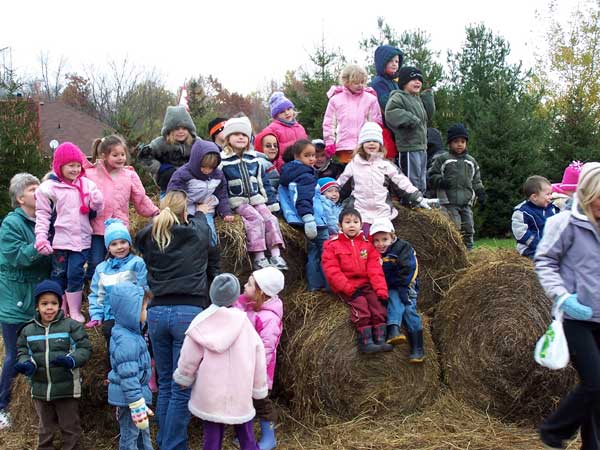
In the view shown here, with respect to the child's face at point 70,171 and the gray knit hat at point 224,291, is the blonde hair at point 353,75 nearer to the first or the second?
the child's face at point 70,171

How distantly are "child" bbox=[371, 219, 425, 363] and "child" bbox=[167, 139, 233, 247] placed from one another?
1481 millimetres

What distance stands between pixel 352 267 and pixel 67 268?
99.5 inches

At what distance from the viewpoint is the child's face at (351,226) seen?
244 inches

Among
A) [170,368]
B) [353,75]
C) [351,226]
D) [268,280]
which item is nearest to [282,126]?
[353,75]

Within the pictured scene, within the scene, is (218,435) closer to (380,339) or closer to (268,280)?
(268,280)

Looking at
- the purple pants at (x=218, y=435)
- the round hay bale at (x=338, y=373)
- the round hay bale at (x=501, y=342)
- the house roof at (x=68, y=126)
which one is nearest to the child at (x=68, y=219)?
the purple pants at (x=218, y=435)

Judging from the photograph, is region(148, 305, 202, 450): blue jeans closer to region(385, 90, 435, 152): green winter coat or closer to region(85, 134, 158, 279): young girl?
region(85, 134, 158, 279): young girl

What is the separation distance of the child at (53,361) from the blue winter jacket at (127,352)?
0.30m

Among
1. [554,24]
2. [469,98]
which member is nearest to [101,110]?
[554,24]

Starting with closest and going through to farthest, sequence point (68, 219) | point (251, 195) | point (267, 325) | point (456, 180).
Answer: point (267, 325)
point (68, 219)
point (251, 195)
point (456, 180)

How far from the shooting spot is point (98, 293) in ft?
17.7

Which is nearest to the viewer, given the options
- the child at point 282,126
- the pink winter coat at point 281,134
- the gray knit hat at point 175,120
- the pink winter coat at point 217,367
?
the pink winter coat at point 217,367

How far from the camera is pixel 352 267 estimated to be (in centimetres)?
605

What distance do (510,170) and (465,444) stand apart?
1158 centimetres
